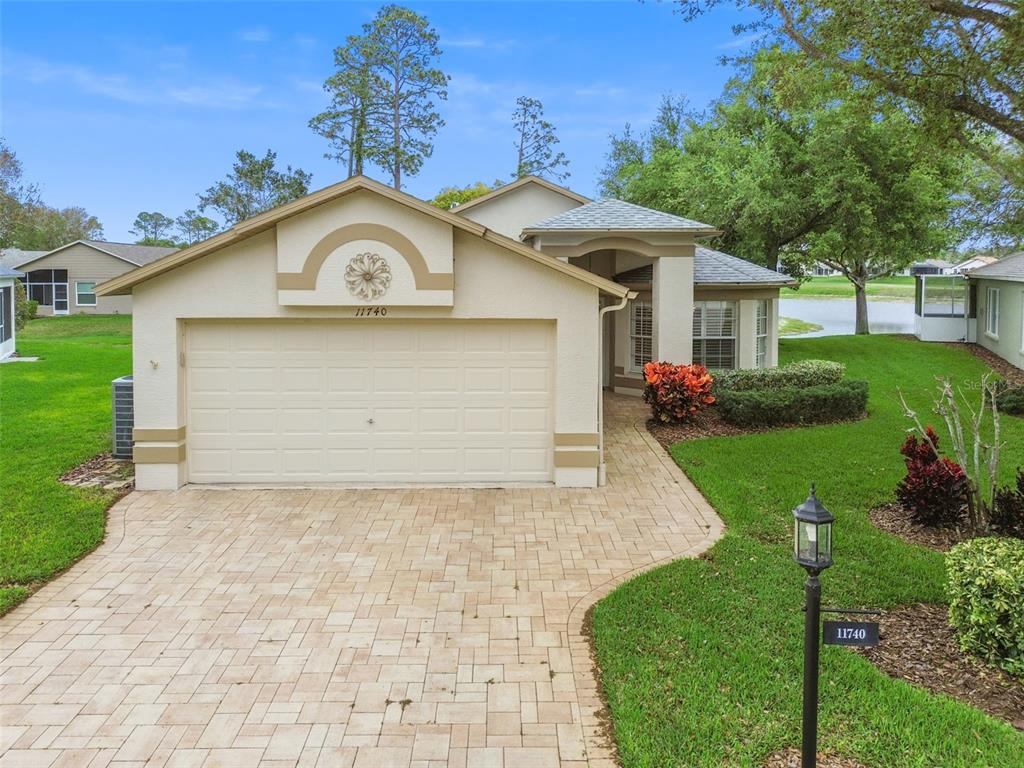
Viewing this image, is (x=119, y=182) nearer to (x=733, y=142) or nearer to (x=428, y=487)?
(x=733, y=142)

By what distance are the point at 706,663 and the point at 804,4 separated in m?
9.33

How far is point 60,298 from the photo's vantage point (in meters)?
46.7

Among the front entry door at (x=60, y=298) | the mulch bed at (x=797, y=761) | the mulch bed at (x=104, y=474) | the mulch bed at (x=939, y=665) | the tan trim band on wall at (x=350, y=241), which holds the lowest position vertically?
the mulch bed at (x=797, y=761)

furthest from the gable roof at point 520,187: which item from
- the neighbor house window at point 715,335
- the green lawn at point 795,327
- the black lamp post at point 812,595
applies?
the green lawn at point 795,327

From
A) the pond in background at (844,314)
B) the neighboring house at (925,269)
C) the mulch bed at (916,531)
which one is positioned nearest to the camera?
the mulch bed at (916,531)

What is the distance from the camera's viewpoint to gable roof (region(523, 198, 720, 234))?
633 inches

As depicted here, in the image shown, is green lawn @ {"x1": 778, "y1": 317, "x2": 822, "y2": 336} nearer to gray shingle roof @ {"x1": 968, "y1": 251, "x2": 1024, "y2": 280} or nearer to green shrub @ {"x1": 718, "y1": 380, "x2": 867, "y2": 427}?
gray shingle roof @ {"x1": 968, "y1": 251, "x2": 1024, "y2": 280}

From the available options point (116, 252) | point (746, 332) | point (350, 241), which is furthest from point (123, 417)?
point (116, 252)

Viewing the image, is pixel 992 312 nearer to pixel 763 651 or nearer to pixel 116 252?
pixel 763 651

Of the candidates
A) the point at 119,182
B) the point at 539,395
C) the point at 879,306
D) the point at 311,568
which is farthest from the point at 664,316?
the point at 879,306

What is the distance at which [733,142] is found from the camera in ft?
87.9

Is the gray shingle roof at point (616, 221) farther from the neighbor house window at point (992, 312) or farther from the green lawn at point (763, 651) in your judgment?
the neighbor house window at point (992, 312)

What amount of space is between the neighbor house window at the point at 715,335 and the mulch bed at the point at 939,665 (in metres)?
12.4

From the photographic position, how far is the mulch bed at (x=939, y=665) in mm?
5246
